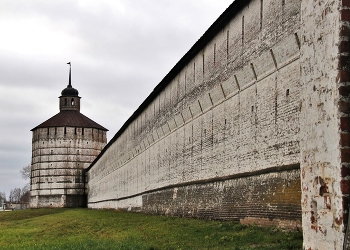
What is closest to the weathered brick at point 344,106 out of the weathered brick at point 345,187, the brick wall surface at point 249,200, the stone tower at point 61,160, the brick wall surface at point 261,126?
the brick wall surface at point 261,126

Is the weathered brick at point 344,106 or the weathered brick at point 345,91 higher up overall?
the weathered brick at point 345,91

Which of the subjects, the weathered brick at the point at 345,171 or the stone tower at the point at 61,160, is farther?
the stone tower at the point at 61,160

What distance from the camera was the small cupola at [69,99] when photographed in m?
57.7

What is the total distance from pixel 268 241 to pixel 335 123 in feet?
16.6

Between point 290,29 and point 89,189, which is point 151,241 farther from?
point 89,189

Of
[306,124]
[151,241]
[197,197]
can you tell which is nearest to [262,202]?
[151,241]

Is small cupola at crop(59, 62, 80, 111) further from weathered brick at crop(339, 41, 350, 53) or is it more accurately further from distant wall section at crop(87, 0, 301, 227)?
weathered brick at crop(339, 41, 350, 53)

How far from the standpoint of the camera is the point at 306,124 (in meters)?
4.76

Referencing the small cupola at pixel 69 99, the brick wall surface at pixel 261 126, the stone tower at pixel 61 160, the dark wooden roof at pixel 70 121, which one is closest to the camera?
the brick wall surface at pixel 261 126

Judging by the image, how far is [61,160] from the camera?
174ft

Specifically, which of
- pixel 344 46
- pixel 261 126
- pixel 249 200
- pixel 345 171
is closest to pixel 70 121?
pixel 249 200

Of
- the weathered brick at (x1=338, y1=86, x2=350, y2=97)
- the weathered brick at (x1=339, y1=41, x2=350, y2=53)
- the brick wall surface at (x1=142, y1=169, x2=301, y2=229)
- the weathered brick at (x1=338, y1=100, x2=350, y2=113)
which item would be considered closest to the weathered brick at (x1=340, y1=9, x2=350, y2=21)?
the weathered brick at (x1=339, y1=41, x2=350, y2=53)

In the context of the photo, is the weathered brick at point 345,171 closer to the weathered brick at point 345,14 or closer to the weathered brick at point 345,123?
the weathered brick at point 345,123

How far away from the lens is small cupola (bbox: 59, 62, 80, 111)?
5769 centimetres
